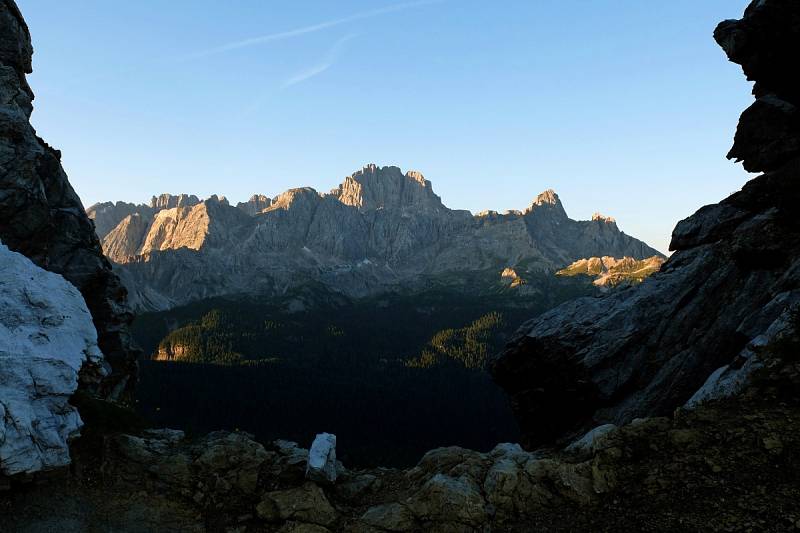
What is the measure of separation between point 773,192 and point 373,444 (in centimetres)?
17360

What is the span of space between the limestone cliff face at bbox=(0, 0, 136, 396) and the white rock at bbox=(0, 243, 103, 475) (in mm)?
14713

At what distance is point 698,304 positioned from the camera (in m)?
37.8

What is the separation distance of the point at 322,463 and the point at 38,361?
16.2m

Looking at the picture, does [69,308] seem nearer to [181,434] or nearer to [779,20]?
[181,434]

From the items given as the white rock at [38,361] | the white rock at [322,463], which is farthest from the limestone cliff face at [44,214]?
the white rock at [322,463]

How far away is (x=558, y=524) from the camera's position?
2181cm

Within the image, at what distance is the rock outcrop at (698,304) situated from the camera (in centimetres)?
3394

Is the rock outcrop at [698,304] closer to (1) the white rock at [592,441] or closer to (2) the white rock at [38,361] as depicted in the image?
(1) the white rock at [592,441]

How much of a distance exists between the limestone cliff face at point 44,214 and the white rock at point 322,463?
1138 inches

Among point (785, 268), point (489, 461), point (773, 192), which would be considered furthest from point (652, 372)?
point (489, 461)

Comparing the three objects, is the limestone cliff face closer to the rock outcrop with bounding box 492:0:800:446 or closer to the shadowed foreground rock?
the shadowed foreground rock

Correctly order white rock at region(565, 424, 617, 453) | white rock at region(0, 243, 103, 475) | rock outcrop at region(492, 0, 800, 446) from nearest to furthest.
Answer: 1. white rock at region(0, 243, 103, 475)
2. white rock at region(565, 424, 617, 453)
3. rock outcrop at region(492, 0, 800, 446)

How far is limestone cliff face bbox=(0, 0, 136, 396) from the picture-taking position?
150ft

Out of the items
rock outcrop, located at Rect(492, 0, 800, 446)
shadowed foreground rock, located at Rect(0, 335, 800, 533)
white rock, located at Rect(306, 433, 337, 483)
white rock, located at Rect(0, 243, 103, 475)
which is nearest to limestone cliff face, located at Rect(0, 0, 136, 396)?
white rock, located at Rect(0, 243, 103, 475)
